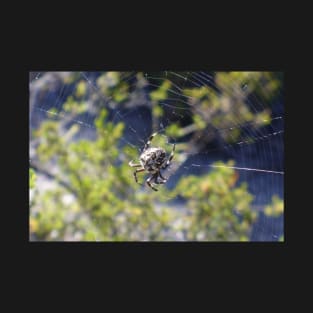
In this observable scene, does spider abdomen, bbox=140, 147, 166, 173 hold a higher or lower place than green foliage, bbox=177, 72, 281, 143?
lower

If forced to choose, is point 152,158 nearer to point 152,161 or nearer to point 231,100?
point 152,161

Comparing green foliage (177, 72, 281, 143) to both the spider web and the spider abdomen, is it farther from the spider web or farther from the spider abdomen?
the spider abdomen

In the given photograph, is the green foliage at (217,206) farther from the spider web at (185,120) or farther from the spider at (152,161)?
the spider at (152,161)

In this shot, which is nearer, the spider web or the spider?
the spider

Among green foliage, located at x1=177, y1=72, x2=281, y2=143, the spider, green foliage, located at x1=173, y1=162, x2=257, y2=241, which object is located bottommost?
green foliage, located at x1=173, y1=162, x2=257, y2=241

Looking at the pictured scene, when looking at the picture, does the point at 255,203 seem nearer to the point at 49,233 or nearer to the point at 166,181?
the point at 166,181

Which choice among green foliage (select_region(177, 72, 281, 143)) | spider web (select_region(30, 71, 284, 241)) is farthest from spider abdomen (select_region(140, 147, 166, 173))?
green foliage (select_region(177, 72, 281, 143))

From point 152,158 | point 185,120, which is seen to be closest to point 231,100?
point 185,120
